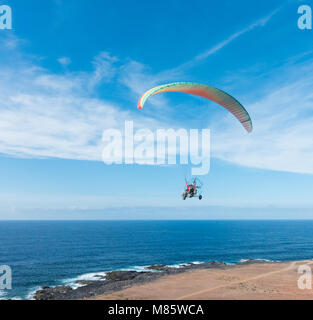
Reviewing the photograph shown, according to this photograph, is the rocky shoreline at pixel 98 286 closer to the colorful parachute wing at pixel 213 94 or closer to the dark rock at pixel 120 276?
the dark rock at pixel 120 276

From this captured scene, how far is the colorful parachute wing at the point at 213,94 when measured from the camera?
2034cm

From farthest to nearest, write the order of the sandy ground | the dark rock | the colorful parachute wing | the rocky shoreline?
the dark rock
the rocky shoreline
the sandy ground
the colorful parachute wing

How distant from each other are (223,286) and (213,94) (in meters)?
29.1

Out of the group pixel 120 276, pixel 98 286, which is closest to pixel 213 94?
pixel 98 286

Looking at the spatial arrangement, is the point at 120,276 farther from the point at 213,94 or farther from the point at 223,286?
the point at 213,94

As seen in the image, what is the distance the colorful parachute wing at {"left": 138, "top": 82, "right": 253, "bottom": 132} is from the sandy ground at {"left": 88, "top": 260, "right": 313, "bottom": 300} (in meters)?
22.4

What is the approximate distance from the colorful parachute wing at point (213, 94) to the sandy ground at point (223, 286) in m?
22.4

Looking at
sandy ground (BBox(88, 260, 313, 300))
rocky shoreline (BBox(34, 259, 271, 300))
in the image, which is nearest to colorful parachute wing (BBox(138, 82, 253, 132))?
sandy ground (BBox(88, 260, 313, 300))

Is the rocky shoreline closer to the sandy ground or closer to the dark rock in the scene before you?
the dark rock

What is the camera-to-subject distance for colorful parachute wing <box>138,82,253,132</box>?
801 inches
